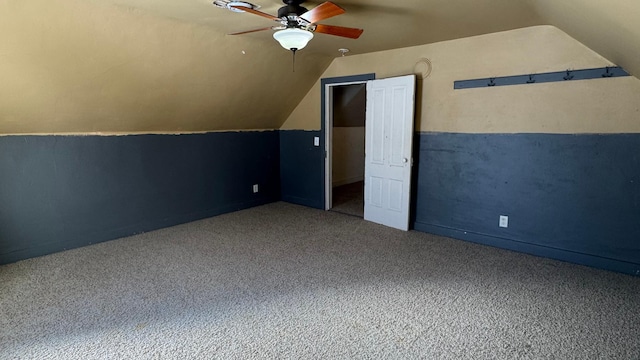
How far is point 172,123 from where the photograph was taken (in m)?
4.17

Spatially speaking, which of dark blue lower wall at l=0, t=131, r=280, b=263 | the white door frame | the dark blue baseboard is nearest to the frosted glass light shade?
the white door frame

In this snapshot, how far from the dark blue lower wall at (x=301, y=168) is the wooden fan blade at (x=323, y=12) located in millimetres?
2795

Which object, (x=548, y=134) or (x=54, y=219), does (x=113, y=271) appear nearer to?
(x=54, y=219)

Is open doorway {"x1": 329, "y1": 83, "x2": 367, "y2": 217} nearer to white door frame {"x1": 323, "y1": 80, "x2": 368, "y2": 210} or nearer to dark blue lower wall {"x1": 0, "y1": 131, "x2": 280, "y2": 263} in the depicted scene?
white door frame {"x1": 323, "y1": 80, "x2": 368, "y2": 210}

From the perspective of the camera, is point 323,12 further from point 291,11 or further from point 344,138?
point 344,138

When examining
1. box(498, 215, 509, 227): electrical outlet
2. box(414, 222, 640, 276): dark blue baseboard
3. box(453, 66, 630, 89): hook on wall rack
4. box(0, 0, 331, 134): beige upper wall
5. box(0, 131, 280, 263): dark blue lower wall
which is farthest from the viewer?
box(498, 215, 509, 227): electrical outlet

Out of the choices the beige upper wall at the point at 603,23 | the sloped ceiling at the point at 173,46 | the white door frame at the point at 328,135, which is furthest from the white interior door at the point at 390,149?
the beige upper wall at the point at 603,23

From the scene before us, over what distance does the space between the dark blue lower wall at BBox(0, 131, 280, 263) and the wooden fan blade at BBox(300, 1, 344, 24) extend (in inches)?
110

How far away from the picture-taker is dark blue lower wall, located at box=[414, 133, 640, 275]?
117 inches

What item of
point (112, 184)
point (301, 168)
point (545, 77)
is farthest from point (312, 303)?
point (301, 168)

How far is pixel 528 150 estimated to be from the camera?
11.0 ft

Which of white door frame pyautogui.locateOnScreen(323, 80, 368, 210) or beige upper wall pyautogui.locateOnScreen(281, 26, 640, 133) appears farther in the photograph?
white door frame pyautogui.locateOnScreen(323, 80, 368, 210)

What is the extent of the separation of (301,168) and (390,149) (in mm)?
1682

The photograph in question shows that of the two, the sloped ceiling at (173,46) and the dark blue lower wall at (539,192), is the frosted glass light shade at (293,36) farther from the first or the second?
the dark blue lower wall at (539,192)
